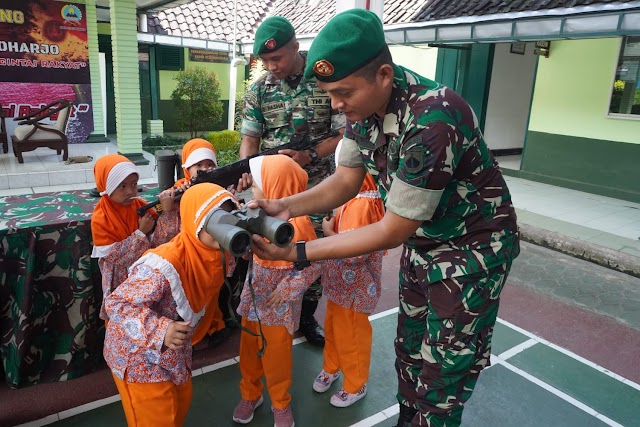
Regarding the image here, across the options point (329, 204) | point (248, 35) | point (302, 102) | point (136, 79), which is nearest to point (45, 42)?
point (136, 79)

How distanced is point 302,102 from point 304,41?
8315 millimetres

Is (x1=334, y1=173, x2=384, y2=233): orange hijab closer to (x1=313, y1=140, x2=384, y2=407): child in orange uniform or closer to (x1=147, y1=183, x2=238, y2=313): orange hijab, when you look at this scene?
(x1=313, y1=140, x2=384, y2=407): child in orange uniform

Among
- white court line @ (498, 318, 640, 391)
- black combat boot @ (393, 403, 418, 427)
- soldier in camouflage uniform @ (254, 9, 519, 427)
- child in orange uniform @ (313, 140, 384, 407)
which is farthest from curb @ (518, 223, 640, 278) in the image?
soldier in camouflage uniform @ (254, 9, 519, 427)

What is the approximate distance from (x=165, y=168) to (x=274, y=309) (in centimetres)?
141

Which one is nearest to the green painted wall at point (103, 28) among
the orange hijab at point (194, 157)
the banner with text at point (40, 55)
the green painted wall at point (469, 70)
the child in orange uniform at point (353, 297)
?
the banner with text at point (40, 55)

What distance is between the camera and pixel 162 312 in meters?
1.82

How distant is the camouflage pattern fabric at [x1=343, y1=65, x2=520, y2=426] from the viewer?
144 centimetres

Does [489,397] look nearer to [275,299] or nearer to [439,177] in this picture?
[275,299]

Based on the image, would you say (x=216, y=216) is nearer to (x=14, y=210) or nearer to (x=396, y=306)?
(x=14, y=210)

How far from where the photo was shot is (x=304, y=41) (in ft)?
34.7

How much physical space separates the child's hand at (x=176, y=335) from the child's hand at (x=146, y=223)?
41.1 inches

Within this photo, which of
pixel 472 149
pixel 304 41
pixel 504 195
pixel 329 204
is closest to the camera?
pixel 472 149

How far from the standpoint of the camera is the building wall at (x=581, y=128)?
723 cm

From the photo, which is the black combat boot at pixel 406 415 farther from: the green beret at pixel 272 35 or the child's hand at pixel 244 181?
the green beret at pixel 272 35
